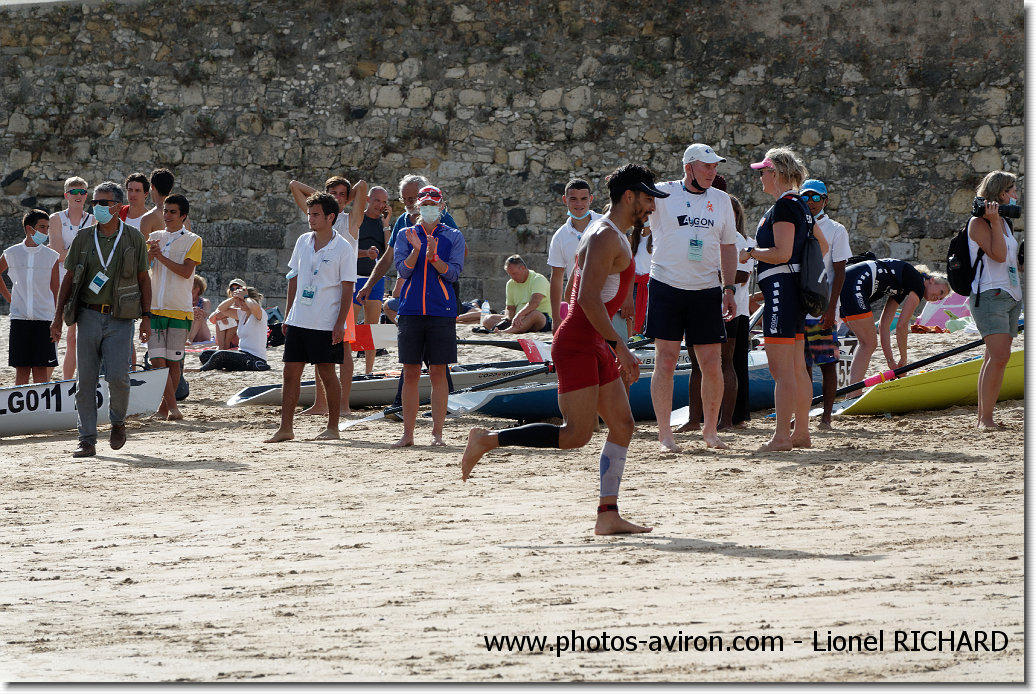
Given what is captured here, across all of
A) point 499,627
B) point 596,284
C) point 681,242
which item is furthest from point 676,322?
point 499,627

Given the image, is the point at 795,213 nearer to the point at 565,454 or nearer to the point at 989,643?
the point at 565,454

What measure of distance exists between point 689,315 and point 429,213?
1.78 metres

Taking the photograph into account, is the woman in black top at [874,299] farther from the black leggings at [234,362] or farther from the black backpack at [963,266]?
the black leggings at [234,362]

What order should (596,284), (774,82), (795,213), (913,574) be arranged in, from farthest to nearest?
(774,82)
(795,213)
(596,284)
(913,574)

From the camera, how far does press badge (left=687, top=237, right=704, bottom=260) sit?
748 centimetres

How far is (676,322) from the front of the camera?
7555 mm

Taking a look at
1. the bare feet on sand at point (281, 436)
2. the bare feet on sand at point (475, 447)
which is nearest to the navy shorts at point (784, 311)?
the bare feet on sand at point (475, 447)

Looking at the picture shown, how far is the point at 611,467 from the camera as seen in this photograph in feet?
17.2

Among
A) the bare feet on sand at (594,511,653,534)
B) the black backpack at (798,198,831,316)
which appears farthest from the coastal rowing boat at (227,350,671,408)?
the bare feet on sand at (594,511,653,534)

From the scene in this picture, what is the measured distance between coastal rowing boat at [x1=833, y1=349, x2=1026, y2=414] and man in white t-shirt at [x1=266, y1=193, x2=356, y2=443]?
3.46 m

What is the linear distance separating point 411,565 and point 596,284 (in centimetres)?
132

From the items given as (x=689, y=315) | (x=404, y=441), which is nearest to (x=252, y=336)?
(x=404, y=441)

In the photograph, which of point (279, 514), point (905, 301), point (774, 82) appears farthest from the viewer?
point (774, 82)

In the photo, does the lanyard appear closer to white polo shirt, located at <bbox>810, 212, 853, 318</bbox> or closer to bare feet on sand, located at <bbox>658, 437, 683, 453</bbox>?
bare feet on sand, located at <bbox>658, 437, 683, 453</bbox>
